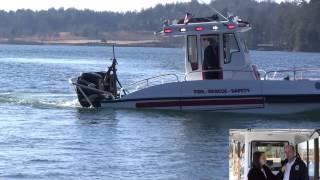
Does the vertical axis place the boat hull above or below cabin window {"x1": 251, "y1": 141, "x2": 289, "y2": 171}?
below

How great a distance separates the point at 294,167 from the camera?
495 inches

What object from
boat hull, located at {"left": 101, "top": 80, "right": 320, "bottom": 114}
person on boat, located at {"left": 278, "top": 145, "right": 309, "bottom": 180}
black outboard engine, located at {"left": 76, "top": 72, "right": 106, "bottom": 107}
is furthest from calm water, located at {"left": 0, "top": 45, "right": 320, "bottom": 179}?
person on boat, located at {"left": 278, "top": 145, "right": 309, "bottom": 180}

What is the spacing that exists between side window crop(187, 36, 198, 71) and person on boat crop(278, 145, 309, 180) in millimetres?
17655

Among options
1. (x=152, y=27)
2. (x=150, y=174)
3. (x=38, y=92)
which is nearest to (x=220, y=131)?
(x=150, y=174)

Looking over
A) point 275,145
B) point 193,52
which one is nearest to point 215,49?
point 193,52

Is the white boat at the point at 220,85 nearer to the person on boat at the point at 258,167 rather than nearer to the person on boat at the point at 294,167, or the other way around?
the person on boat at the point at 258,167

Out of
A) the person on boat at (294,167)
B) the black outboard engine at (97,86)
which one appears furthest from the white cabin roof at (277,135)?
the black outboard engine at (97,86)

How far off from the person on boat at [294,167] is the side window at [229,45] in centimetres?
1734

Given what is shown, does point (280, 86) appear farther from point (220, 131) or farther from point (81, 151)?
point (81, 151)

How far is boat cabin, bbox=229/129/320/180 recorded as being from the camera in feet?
43.5

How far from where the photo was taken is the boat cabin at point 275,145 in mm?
13266

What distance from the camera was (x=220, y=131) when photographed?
88.2 ft

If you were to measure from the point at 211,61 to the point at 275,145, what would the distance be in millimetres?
16476

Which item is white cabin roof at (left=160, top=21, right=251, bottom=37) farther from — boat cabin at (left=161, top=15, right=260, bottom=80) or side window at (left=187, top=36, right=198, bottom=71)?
side window at (left=187, top=36, right=198, bottom=71)
